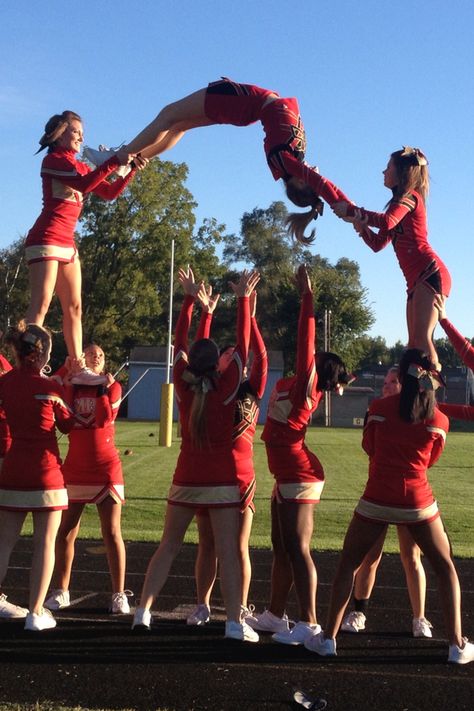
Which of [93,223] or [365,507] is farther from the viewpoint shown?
[93,223]

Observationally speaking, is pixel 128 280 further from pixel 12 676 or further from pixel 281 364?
pixel 12 676

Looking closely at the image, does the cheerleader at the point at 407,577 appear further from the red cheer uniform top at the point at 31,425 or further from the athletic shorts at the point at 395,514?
the red cheer uniform top at the point at 31,425

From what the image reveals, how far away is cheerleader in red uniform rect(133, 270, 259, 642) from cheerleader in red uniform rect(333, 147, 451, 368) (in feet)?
4.03

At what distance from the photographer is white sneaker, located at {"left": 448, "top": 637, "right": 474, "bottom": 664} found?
237 inches

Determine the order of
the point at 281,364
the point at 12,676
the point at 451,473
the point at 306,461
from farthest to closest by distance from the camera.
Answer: the point at 281,364
the point at 451,473
the point at 306,461
the point at 12,676

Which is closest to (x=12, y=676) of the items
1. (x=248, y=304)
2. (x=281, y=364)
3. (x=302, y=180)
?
(x=248, y=304)

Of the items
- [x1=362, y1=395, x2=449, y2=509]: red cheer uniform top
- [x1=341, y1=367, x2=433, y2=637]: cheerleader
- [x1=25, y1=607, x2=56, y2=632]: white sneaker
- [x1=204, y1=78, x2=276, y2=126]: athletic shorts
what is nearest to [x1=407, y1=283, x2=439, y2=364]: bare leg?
[x1=341, y1=367, x2=433, y2=637]: cheerleader

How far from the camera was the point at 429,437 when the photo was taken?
599 cm

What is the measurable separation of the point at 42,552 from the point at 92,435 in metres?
1.12

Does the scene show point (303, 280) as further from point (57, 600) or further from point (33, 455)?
point (57, 600)

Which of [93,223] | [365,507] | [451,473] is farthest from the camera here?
[93,223]

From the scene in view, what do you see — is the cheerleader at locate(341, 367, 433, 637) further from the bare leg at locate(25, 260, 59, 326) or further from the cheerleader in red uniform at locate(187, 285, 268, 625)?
the bare leg at locate(25, 260, 59, 326)

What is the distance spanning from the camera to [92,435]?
7230mm

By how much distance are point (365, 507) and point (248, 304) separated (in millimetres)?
1580
